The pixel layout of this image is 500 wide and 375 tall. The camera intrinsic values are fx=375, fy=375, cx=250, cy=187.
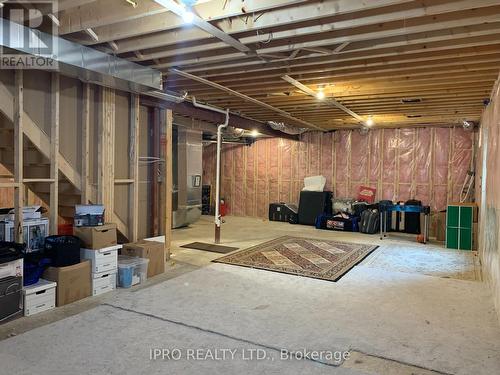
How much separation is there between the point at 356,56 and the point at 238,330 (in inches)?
114

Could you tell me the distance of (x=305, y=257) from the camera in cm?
584

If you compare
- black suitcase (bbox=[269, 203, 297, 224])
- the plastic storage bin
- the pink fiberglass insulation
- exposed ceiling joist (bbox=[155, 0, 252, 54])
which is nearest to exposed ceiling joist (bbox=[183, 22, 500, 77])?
→ exposed ceiling joist (bbox=[155, 0, 252, 54])

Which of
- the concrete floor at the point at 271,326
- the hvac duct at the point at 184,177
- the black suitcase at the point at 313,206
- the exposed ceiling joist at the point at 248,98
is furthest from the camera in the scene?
the black suitcase at the point at 313,206

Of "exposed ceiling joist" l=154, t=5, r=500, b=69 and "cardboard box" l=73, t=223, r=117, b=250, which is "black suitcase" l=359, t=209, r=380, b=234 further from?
"cardboard box" l=73, t=223, r=117, b=250

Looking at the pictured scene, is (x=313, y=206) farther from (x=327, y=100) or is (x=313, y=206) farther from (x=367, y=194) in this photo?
(x=327, y=100)

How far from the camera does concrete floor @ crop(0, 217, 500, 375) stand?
259 cm

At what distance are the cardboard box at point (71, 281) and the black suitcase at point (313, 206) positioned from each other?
6480 mm

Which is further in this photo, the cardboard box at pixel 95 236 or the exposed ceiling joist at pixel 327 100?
the exposed ceiling joist at pixel 327 100

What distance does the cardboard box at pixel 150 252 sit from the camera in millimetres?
4617

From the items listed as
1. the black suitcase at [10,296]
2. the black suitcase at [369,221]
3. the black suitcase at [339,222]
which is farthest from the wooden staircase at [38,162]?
the black suitcase at [369,221]

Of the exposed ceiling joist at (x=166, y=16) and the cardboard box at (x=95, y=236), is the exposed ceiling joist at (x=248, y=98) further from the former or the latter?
the cardboard box at (x=95, y=236)

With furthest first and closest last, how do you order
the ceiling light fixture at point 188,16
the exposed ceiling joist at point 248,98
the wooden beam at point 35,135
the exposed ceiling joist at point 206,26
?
the exposed ceiling joist at point 248,98 < the wooden beam at point 35,135 < the ceiling light fixture at point 188,16 < the exposed ceiling joist at point 206,26

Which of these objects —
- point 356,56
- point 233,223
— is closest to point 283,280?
point 356,56

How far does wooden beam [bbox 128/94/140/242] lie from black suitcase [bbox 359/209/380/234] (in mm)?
5327
